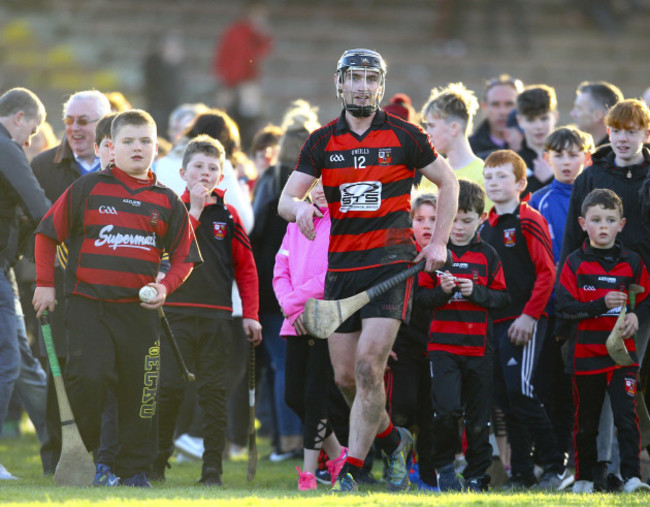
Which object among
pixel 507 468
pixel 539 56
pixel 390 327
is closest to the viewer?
pixel 390 327

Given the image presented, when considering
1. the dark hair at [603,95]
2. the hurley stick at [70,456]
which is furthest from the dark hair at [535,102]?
the hurley stick at [70,456]

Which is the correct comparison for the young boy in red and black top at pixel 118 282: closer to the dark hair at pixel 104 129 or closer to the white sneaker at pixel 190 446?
the dark hair at pixel 104 129

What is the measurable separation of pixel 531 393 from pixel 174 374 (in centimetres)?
213

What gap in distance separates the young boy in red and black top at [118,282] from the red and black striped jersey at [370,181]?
870mm

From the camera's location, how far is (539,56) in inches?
848

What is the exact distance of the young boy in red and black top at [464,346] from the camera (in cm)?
641

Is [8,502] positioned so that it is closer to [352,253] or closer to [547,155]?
[352,253]

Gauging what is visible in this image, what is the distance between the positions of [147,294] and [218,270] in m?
1.11

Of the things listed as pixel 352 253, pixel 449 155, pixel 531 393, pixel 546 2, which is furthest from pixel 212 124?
pixel 546 2

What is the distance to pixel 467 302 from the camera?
6.59 meters

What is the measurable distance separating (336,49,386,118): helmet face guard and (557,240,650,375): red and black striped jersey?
64.9 inches

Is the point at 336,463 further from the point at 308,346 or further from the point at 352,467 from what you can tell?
the point at 352,467

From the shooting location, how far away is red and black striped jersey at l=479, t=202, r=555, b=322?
7.11 m

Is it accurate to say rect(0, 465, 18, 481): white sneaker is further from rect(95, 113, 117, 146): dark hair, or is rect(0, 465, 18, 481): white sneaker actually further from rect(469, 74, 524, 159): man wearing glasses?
rect(469, 74, 524, 159): man wearing glasses
